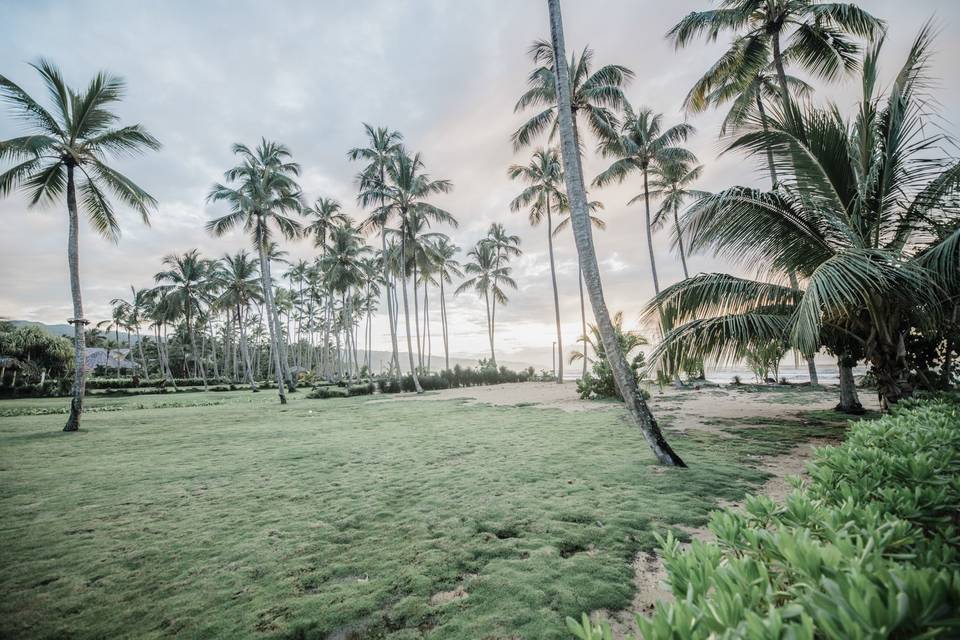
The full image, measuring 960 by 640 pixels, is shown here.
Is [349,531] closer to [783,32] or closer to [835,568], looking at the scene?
[835,568]

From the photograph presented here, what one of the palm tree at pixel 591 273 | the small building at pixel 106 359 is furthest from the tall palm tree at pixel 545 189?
the small building at pixel 106 359

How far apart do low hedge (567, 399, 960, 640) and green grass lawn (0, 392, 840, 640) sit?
1.25m

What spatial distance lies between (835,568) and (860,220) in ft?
23.6

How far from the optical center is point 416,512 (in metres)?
3.89

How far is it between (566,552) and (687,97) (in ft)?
44.8

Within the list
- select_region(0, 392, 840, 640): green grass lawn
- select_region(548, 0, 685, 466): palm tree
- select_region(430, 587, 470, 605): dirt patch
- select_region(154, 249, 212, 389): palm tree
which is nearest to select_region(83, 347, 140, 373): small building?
select_region(154, 249, 212, 389): palm tree

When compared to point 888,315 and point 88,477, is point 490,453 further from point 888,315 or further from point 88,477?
point 888,315

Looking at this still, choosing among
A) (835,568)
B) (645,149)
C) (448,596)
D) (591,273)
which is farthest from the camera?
(645,149)

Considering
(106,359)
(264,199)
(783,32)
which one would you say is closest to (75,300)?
(264,199)

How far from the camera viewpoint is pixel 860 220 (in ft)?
18.9

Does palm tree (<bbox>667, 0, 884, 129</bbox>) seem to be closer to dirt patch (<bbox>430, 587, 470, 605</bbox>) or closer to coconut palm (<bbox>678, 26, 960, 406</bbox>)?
coconut palm (<bbox>678, 26, 960, 406</bbox>)

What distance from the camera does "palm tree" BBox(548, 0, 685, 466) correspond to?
514 cm

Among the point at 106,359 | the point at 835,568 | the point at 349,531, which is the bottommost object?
the point at 349,531

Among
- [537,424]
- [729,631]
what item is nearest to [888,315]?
[537,424]
